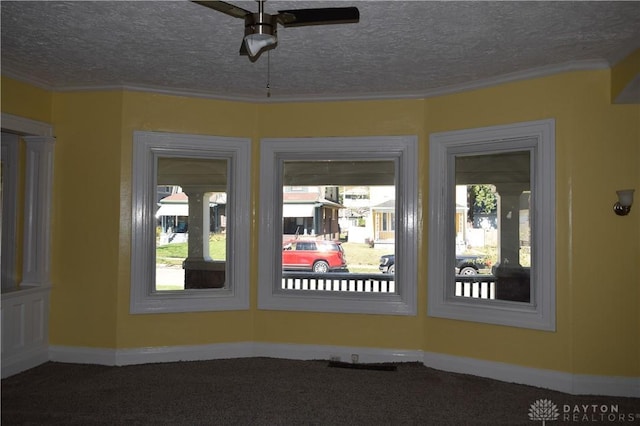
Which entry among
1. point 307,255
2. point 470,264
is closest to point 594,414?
point 470,264

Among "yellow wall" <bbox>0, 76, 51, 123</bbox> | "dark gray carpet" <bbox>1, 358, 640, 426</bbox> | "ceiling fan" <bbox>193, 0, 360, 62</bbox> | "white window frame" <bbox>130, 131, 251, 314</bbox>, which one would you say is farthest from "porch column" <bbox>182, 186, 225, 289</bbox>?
"ceiling fan" <bbox>193, 0, 360, 62</bbox>

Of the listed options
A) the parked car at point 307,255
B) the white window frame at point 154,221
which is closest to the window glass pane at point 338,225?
the parked car at point 307,255

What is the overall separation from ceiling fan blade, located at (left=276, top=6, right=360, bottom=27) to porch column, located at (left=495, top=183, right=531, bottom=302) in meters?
2.71

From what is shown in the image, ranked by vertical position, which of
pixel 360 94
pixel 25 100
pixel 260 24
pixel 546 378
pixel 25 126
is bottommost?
pixel 546 378

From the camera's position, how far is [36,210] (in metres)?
5.13

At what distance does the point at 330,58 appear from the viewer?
4320 millimetres

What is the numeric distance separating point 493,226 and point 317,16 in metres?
2.91

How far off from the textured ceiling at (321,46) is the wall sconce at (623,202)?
Answer: 100 centimetres

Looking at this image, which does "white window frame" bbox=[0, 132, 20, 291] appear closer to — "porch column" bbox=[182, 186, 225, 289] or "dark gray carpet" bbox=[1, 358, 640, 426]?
"dark gray carpet" bbox=[1, 358, 640, 426]

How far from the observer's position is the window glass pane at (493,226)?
4758mm

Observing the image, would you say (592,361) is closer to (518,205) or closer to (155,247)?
(518,205)

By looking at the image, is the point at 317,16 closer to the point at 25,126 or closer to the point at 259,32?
the point at 259,32

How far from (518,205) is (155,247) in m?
3.38

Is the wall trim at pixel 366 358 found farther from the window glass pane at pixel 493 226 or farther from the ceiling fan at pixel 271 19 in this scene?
the ceiling fan at pixel 271 19
